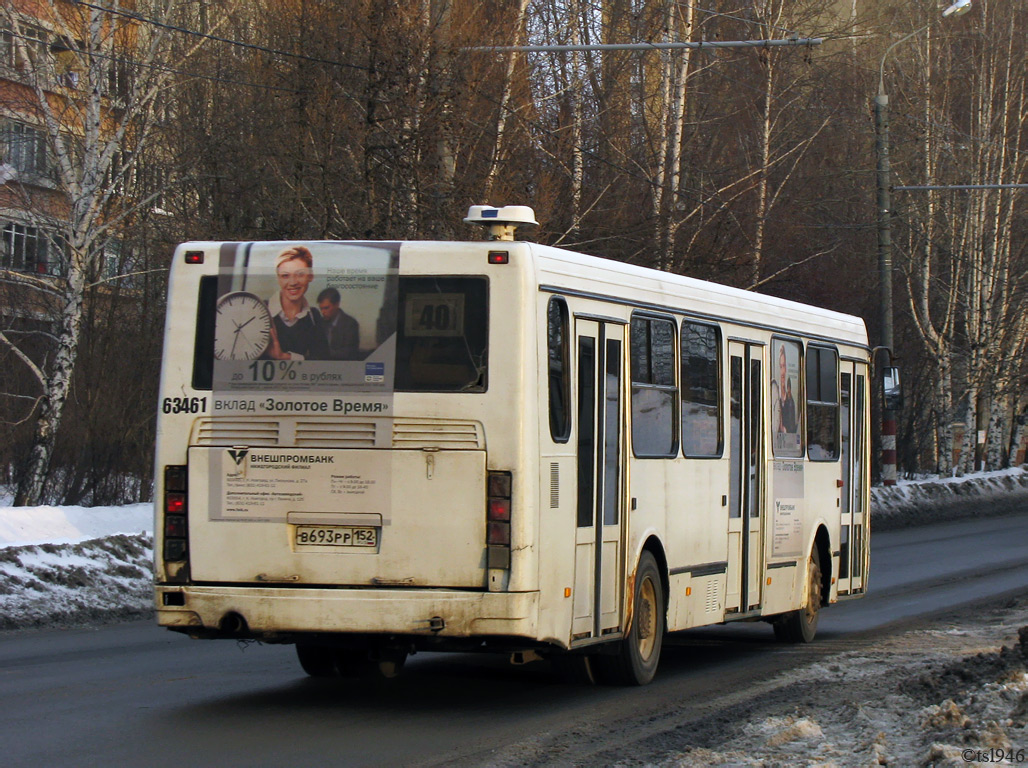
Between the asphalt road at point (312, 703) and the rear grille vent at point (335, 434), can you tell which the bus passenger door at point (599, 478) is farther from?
the rear grille vent at point (335, 434)

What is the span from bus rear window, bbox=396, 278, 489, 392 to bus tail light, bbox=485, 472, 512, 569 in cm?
52

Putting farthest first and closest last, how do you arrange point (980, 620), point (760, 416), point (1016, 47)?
point (1016, 47) → point (980, 620) → point (760, 416)

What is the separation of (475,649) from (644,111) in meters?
20.8

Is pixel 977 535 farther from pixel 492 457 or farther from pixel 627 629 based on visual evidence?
pixel 492 457

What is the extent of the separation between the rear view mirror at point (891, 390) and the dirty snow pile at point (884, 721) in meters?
6.30

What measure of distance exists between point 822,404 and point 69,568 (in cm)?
732

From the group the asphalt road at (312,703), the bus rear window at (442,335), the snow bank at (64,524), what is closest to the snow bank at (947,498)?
the snow bank at (64,524)

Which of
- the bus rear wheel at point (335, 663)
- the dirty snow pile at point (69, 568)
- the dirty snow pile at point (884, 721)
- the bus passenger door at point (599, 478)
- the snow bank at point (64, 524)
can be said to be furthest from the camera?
the snow bank at point (64, 524)

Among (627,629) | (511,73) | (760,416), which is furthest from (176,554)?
(511,73)

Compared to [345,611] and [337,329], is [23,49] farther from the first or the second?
[345,611]

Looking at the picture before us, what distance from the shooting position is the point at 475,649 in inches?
338

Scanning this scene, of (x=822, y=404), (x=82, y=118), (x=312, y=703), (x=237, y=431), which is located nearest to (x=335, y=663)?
(x=312, y=703)

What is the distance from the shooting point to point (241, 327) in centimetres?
888

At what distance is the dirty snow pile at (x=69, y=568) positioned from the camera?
45.8ft
